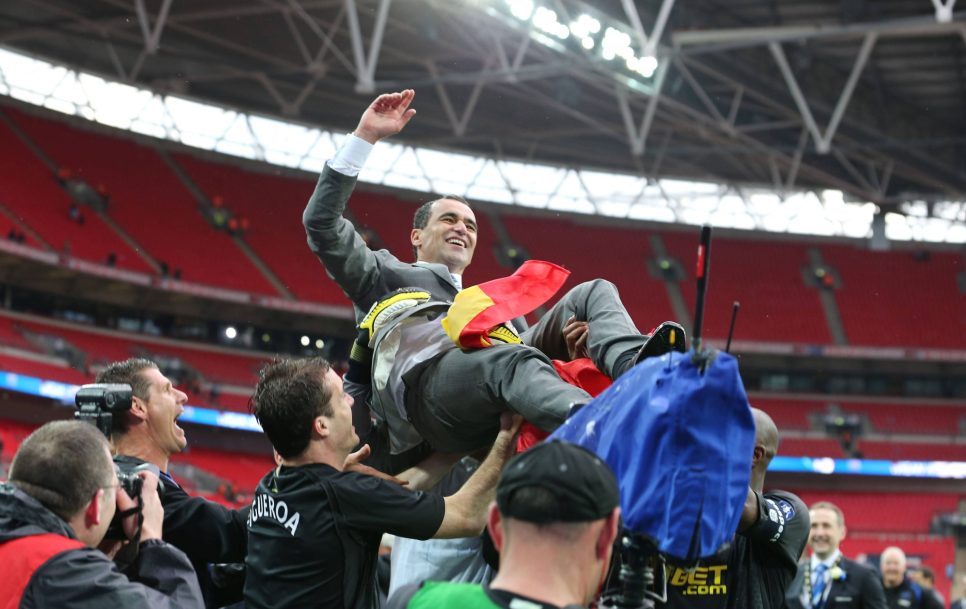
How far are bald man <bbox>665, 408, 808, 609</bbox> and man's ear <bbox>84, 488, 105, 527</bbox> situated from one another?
188cm

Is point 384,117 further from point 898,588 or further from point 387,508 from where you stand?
point 898,588

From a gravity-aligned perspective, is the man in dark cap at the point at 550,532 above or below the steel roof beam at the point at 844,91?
below

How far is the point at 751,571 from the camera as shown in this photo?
3.96 metres

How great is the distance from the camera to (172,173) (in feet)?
95.9

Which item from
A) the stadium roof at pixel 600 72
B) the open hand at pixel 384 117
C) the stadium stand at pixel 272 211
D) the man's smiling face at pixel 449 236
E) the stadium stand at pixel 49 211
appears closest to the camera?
the open hand at pixel 384 117

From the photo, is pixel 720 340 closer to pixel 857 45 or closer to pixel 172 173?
pixel 857 45

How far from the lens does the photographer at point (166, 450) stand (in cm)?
386

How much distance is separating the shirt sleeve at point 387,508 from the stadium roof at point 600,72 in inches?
582

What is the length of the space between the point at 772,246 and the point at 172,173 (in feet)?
54.9

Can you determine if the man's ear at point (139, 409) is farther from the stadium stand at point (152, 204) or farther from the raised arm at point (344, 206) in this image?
the stadium stand at point (152, 204)

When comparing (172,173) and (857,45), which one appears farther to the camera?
(172,173)

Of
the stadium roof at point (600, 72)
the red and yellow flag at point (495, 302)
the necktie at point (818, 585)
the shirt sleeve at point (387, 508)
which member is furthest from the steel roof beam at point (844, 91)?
the shirt sleeve at point (387, 508)

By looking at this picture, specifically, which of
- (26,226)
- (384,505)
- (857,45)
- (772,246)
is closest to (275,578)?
(384,505)

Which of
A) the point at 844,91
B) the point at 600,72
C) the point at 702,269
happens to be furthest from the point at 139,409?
the point at 600,72
